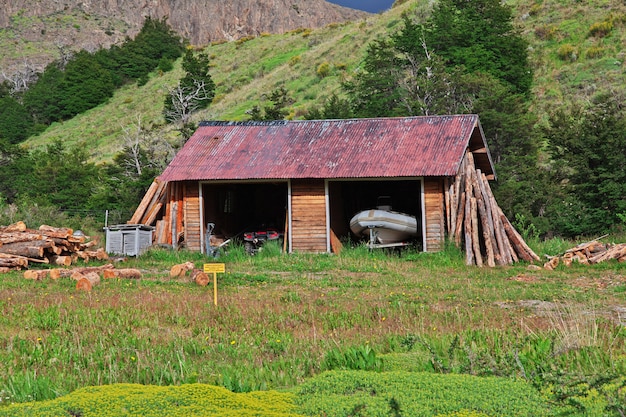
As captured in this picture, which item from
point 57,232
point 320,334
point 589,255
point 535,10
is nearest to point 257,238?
point 57,232

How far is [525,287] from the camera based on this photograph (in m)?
13.9

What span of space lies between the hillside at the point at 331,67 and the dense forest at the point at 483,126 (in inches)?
54.1

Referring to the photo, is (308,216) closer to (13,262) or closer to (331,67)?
(13,262)

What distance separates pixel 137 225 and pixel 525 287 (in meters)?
12.4

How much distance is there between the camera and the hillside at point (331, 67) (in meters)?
38.7

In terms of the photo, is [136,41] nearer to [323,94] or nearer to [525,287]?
[323,94]

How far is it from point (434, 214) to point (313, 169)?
160 inches

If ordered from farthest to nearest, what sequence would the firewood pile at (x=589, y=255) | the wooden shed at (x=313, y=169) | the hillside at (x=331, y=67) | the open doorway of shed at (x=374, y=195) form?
Result: the hillside at (x=331, y=67)
the open doorway of shed at (x=374, y=195)
the wooden shed at (x=313, y=169)
the firewood pile at (x=589, y=255)

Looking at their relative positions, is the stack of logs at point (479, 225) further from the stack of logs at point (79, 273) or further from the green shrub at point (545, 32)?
the green shrub at point (545, 32)

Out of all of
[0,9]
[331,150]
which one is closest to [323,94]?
[331,150]

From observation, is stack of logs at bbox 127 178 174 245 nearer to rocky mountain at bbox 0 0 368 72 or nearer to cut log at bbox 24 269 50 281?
cut log at bbox 24 269 50 281

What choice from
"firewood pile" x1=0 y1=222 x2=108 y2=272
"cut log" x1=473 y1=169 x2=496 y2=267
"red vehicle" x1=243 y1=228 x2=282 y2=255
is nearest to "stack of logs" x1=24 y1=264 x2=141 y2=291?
"firewood pile" x1=0 y1=222 x2=108 y2=272

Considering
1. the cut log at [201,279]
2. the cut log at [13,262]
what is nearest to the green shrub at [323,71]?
the cut log at [13,262]

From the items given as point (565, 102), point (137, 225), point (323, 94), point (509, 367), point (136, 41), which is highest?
point (136, 41)
